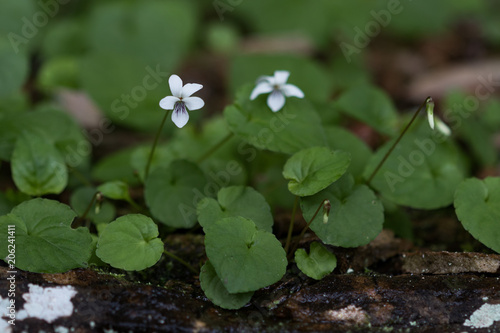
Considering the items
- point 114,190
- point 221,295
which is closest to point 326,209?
point 221,295

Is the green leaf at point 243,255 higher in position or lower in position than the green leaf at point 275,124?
lower

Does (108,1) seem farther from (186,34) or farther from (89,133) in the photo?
(89,133)

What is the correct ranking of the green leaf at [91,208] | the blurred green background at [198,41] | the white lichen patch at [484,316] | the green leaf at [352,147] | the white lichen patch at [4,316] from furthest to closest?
the blurred green background at [198,41] → the green leaf at [352,147] → the green leaf at [91,208] → the white lichen patch at [484,316] → the white lichen patch at [4,316]

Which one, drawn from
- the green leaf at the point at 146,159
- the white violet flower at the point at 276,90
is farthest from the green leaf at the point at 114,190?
the white violet flower at the point at 276,90

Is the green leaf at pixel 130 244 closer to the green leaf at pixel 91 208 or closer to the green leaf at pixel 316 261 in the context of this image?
the green leaf at pixel 91 208
